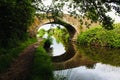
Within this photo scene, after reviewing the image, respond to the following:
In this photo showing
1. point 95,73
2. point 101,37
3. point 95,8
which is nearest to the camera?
point 95,8

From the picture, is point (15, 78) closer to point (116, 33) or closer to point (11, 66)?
point (11, 66)

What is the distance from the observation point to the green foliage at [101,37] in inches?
1245

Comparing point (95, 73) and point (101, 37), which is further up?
point (101, 37)

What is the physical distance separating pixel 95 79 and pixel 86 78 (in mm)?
392

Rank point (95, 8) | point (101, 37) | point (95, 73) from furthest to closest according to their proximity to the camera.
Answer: point (101, 37) < point (95, 73) < point (95, 8)

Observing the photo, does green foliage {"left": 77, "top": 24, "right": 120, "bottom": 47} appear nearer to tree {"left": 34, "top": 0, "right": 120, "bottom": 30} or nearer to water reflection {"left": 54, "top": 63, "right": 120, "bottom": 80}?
water reflection {"left": 54, "top": 63, "right": 120, "bottom": 80}

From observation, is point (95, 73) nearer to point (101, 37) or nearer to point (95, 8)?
point (95, 8)

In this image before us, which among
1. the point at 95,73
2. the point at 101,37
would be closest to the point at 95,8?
the point at 95,73

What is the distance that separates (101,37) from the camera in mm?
33219

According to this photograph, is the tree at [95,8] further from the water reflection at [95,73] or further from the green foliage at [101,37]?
the green foliage at [101,37]

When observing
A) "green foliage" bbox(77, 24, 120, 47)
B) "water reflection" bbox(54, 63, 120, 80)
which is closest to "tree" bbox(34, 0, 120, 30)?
"water reflection" bbox(54, 63, 120, 80)

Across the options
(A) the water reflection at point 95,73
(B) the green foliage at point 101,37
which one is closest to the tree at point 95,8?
(A) the water reflection at point 95,73

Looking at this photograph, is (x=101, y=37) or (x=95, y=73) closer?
(x=95, y=73)

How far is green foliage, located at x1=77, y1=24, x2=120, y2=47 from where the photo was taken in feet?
104
